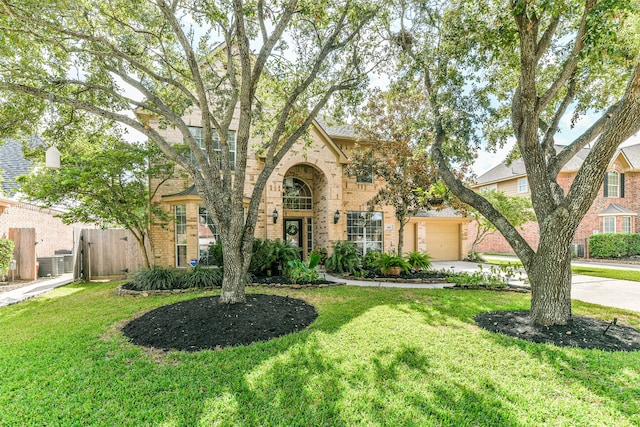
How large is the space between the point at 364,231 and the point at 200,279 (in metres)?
7.96

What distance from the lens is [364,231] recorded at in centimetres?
1430

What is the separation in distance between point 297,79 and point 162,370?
285 inches

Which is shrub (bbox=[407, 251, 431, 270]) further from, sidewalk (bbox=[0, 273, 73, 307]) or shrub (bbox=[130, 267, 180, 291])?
sidewalk (bbox=[0, 273, 73, 307])

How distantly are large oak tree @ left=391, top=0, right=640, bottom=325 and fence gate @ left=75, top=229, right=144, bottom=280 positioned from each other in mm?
11551

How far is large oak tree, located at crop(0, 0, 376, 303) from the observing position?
5.71m

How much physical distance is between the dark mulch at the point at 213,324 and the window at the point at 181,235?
5.12 m

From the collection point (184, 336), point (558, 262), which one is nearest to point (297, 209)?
point (184, 336)

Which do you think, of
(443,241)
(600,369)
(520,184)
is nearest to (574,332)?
(600,369)

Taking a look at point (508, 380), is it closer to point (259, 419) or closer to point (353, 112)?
point (259, 419)

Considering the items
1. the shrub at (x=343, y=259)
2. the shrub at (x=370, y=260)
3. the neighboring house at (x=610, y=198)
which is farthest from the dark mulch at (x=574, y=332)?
the neighboring house at (x=610, y=198)

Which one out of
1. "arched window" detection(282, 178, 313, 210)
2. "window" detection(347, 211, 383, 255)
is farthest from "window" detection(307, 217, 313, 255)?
"window" detection(347, 211, 383, 255)

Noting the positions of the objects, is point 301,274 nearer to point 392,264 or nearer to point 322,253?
point 322,253

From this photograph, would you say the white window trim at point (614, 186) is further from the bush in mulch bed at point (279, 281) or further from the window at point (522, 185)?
the bush in mulch bed at point (279, 281)

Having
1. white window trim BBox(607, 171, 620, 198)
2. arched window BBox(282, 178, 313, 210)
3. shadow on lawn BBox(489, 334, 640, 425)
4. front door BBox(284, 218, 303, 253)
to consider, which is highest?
white window trim BBox(607, 171, 620, 198)
